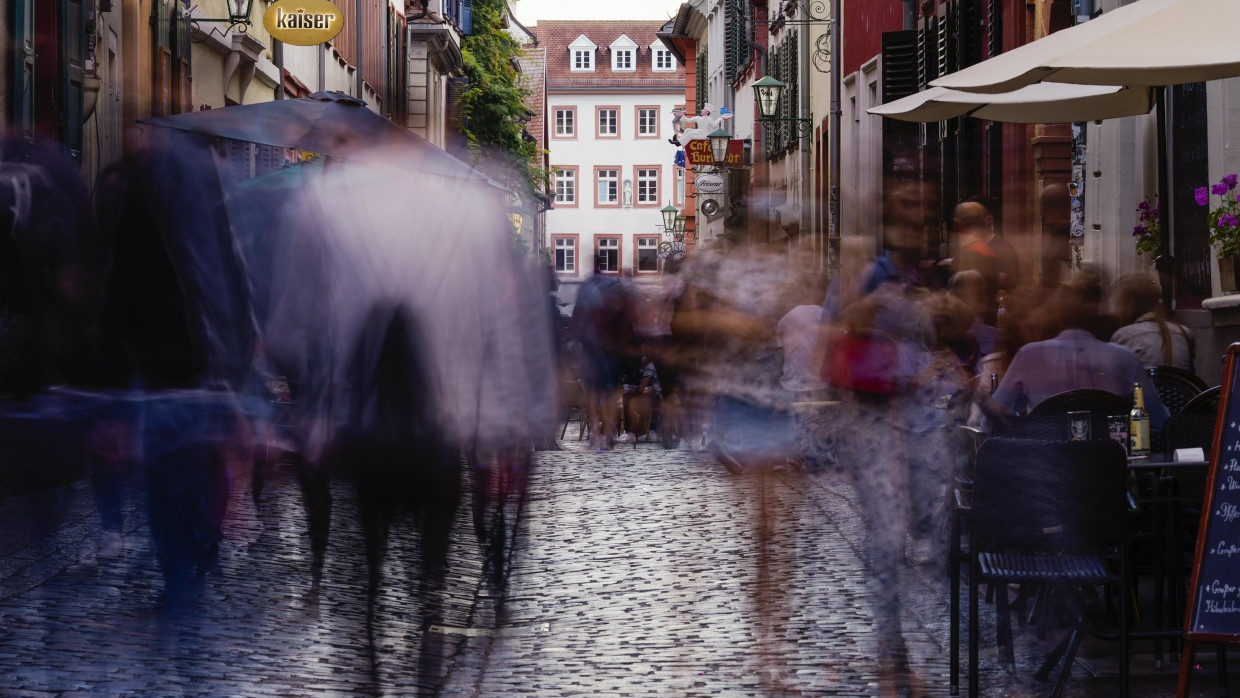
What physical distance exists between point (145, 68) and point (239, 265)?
41.3 ft

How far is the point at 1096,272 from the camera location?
8.09 meters

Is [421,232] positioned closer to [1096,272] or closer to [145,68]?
[1096,272]

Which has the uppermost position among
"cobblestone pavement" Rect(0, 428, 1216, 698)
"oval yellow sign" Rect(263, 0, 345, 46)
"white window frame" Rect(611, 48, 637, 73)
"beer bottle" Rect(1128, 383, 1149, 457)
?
"white window frame" Rect(611, 48, 637, 73)

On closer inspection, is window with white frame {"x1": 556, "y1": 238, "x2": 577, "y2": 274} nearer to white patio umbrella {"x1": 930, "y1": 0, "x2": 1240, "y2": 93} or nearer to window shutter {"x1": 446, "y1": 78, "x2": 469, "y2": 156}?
window shutter {"x1": 446, "y1": 78, "x2": 469, "y2": 156}

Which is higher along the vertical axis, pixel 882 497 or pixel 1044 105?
pixel 1044 105

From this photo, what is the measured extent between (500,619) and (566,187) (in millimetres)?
79268

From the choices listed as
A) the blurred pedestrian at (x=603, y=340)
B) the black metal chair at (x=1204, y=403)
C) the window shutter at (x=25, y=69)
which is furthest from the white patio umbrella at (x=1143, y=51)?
the blurred pedestrian at (x=603, y=340)

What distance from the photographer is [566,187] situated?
283 ft

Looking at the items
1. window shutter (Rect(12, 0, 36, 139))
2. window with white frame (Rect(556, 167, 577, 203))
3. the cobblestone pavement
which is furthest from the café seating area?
window with white frame (Rect(556, 167, 577, 203))

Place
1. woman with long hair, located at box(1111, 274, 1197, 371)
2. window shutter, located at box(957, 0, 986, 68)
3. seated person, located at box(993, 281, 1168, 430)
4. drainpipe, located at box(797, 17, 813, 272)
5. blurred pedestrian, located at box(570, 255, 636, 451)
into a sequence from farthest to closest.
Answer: drainpipe, located at box(797, 17, 813, 272) < window shutter, located at box(957, 0, 986, 68) < blurred pedestrian, located at box(570, 255, 636, 451) < woman with long hair, located at box(1111, 274, 1197, 371) < seated person, located at box(993, 281, 1168, 430)

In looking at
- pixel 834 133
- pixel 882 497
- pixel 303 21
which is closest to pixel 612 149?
pixel 834 133

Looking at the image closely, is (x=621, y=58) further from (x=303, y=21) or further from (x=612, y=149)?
(x=303, y=21)

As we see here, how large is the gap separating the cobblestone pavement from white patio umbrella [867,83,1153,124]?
2447 millimetres

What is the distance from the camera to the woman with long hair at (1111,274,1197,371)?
9406 mm
